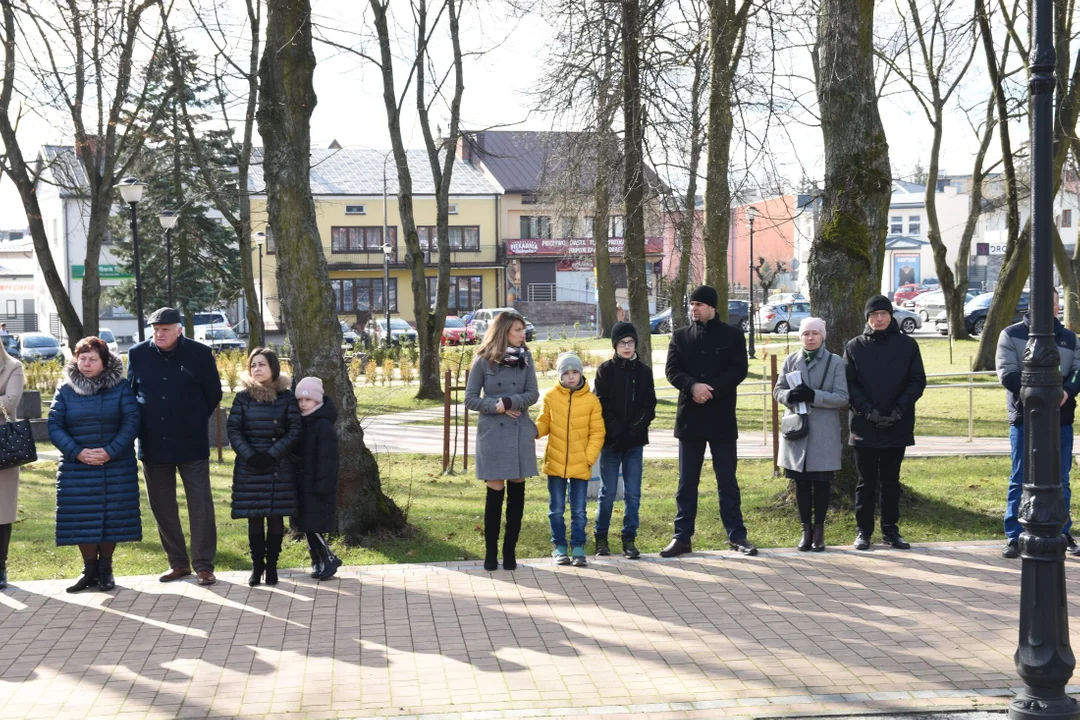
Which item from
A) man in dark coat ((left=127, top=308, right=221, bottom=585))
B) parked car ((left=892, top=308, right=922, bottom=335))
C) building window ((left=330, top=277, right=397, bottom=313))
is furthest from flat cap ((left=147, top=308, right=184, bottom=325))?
building window ((left=330, top=277, right=397, bottom=313))

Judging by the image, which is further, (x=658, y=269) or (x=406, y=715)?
(x=658, y=269)

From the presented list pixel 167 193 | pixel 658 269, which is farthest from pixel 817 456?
pixel 658 269

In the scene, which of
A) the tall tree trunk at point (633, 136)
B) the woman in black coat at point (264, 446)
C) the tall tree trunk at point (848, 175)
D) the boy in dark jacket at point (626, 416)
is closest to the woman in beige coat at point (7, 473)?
the woman in black coat at point (264, 446)

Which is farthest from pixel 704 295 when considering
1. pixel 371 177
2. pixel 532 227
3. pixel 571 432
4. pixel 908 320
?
pixel 371 177

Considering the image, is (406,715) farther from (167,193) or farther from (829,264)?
(167,193)

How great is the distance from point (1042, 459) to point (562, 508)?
4013mm

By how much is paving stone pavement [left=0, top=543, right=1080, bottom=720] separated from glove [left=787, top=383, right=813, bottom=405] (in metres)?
1.14

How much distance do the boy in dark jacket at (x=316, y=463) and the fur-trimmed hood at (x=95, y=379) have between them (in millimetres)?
1200

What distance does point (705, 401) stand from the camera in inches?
340

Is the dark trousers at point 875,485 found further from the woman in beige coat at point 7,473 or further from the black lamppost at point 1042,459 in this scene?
the woman in beige coat at point 7,473

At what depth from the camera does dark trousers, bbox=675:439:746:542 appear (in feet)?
28.9

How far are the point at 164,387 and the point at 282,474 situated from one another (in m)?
1.01

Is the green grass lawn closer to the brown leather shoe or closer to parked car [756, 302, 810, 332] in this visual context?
the brown leather shoe

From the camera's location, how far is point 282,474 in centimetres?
802
